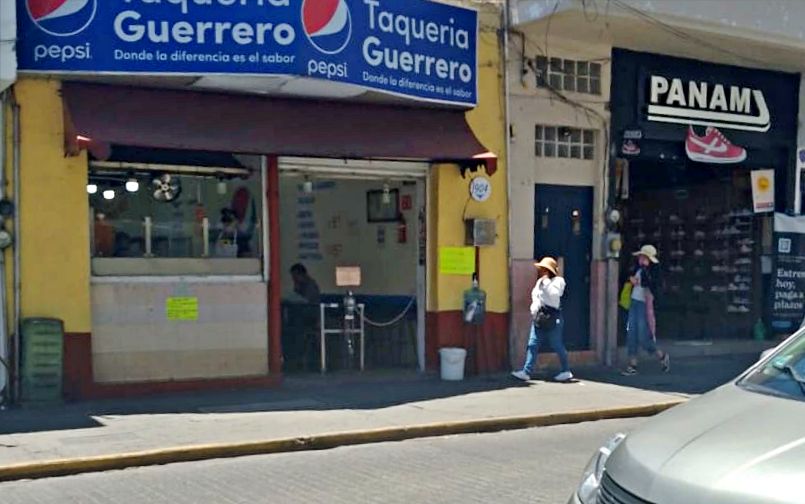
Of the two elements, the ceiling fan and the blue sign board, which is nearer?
the blue sign board

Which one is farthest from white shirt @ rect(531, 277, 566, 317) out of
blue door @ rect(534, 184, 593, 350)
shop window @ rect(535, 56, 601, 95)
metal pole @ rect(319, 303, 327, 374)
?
shop window @ rect(535, 56, 601, 95)

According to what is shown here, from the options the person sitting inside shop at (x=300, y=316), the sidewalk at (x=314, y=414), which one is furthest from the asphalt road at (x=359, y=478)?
the person sitting inside shop at (x=300, y=316)

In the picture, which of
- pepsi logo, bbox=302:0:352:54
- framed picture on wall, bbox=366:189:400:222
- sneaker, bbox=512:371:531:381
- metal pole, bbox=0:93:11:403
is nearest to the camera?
metal pole, bbox=0:93:11:403

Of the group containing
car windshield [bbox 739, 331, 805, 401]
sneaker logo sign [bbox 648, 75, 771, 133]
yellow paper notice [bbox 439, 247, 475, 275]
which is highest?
sneaker logo sign [bbox 648, 75, 771, 133]

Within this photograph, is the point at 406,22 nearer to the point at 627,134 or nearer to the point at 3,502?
the point at 627,134

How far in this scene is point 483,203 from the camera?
13.9 meters

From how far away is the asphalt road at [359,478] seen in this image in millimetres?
7367

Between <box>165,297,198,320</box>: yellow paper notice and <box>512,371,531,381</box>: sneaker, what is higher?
<box>165,297,198,320</box>: yellow paper notice

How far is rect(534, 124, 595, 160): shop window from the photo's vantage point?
14539mm

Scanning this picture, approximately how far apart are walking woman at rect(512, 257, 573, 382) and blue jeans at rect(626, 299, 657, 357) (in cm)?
138

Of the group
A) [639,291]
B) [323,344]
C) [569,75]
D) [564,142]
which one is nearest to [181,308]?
[323,344]

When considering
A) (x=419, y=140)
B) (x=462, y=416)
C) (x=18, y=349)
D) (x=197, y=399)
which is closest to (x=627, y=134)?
(x=419, y=140)

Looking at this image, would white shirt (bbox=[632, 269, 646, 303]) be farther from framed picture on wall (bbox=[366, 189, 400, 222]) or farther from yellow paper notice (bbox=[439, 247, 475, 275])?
framed picture on wall (bbox=[366, 189, 400, 222])

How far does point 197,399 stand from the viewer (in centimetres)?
1159
